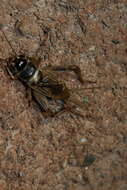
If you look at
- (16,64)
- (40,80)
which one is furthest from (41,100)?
(16,64)

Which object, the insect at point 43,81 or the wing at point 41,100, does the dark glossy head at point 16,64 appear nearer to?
the insect at point 43,81

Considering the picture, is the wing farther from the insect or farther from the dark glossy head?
the dark glossy head

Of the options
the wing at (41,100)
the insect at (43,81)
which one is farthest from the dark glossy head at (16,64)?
the wing at (41,100)

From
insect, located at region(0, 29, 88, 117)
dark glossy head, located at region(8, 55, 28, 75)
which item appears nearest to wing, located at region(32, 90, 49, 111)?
insect, located at region(0, 29, 88, 117)

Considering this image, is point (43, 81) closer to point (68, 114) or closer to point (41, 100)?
point (41, 100)

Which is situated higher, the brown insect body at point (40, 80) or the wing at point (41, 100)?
the brown insect body at point (40, 80)

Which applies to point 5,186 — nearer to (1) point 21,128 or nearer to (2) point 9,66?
(1) point 21,128
